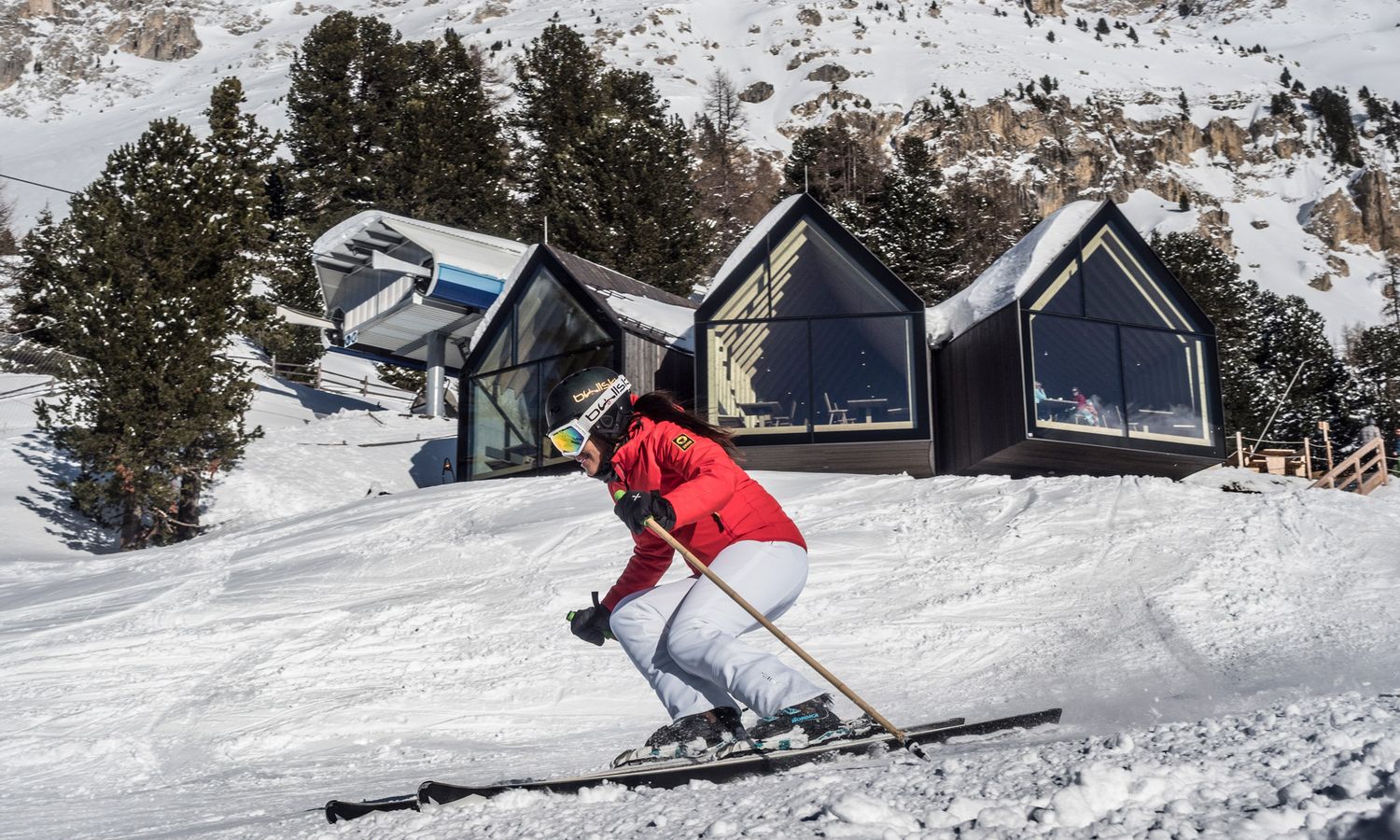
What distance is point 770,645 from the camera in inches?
368

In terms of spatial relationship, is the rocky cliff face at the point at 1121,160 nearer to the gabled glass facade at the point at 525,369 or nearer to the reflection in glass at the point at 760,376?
the gabled glass facade at the point at 525,369

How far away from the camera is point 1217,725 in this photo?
4.17 metres

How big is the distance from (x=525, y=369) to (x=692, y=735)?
15.4 meters

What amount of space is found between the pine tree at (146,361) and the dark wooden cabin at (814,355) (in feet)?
27.5

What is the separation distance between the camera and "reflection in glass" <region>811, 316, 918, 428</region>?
17.2m

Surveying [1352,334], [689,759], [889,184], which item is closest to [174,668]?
[689,759]

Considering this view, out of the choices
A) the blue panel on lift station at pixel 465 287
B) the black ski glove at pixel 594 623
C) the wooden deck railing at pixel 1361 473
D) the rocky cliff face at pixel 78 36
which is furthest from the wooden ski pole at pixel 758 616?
the rocky cliff face at pixel 78 36

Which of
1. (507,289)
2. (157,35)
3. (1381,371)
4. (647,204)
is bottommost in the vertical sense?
(1381,371)

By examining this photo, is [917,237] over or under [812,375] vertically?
over

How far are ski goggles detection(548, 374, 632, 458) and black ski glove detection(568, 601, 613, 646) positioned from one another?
71 centimetres

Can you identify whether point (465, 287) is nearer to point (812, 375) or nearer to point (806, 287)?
point (806, 287)

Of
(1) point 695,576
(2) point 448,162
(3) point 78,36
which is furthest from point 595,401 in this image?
(3) point 78,36

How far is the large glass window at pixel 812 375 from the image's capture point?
679 inches

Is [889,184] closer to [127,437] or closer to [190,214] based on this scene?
[190,214]
